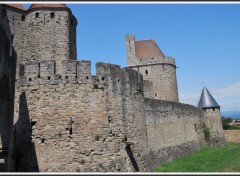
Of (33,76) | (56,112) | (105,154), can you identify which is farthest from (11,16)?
(105,154)

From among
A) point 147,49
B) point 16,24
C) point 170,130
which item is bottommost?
point 170,130

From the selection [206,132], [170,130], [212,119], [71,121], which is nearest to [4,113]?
[71,121]

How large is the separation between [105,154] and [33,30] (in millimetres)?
11666

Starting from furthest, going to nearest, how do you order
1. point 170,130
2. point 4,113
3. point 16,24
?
point 16,24, point 170,130, point 4,113

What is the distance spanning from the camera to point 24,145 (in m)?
9.30

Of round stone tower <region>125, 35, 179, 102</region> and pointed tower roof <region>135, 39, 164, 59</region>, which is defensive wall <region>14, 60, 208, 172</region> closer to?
round stone tower <region>125, 35, 179, 102</region>

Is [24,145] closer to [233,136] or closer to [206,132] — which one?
[206,132]

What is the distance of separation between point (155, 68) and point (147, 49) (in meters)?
3.22

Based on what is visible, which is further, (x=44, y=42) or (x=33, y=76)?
(x=44, y=42)

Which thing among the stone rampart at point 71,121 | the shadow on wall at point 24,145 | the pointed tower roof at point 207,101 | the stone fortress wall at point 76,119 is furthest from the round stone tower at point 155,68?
the shadow on wall at point 24,145

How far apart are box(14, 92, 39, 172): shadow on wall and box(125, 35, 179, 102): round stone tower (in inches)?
786

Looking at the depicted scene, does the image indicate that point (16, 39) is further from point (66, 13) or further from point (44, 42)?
point (66, 13)

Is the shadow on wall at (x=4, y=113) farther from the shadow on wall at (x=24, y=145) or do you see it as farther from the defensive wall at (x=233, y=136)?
the defensive wall at (x=233, y=136)

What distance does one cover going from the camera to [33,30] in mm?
17891
